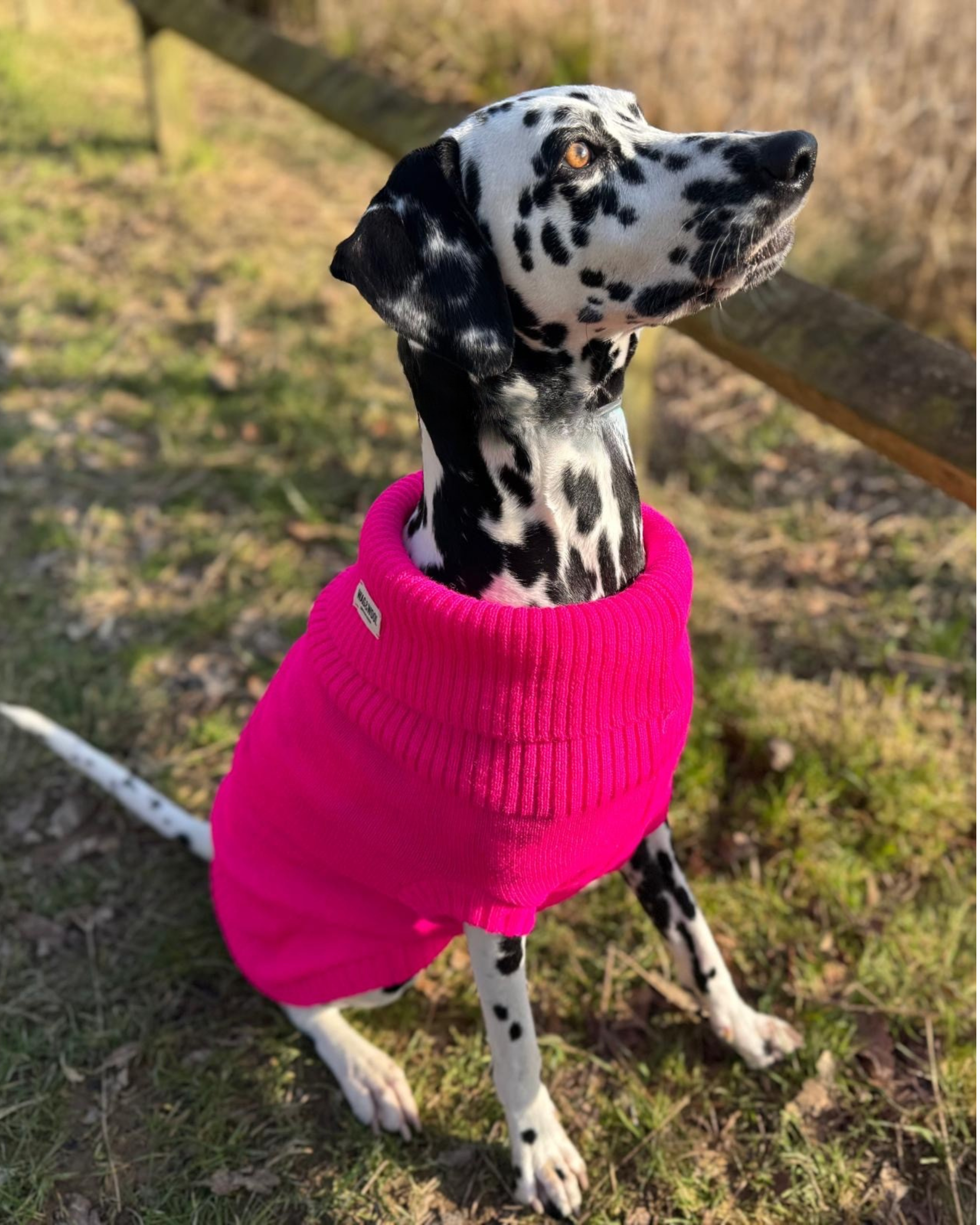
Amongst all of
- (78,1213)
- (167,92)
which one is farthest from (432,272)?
(167,92)

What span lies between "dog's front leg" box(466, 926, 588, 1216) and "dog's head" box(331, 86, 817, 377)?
3.89ft

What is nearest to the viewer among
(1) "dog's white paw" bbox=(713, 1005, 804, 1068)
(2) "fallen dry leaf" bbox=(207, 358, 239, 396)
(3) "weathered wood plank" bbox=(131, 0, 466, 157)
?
(1) "dog's white paw" bbox=(713, 1005, 804, 1068)

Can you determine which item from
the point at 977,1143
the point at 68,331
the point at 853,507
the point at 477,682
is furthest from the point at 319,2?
the point at 977,1143

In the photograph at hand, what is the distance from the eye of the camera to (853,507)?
451 centimetres

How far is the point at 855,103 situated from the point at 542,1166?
5.58 metres

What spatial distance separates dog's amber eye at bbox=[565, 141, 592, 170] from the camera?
1876 mm

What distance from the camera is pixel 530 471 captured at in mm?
1986

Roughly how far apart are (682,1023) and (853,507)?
8.29 feet

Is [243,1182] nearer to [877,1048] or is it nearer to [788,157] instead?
[877,1048]

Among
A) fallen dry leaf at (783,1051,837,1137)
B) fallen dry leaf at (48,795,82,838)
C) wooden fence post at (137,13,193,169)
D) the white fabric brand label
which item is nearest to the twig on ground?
fallen dry leaf at (783,1051,837,1137)

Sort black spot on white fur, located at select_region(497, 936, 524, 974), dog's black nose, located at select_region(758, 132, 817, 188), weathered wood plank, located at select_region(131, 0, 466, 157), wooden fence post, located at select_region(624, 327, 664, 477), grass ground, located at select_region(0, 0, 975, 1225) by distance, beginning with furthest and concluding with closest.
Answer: weathered wood plank, located at select_region(131, 0, 466, 157), wooden fence post, located at select_region(624, 327, 664, 477), grass ground, located at select_region(0, 0, 975, 1225), black spot on white fur, located at select_region(497, 936, 524, 974), dog's black nose, located at select_region(758, 132, 817, 188)

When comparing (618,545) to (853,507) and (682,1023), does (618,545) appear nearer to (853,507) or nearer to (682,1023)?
(682,1023)

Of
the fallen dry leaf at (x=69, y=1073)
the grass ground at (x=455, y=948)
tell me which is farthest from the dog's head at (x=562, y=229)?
the fallen dry leaf at (x=69, y=1073)

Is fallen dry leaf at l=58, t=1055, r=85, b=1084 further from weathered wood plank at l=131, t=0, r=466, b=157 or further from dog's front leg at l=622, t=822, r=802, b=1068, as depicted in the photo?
weathered wood plank at l=131, t=0, r=466, b=157
